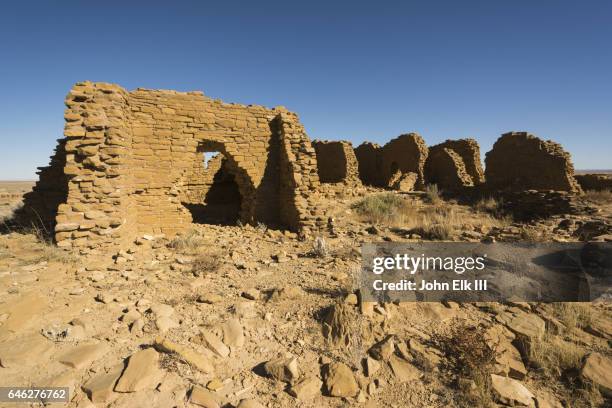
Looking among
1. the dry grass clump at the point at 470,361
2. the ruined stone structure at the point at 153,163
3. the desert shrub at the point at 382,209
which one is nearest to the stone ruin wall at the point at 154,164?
the ruined stone structure at the point at 153,163

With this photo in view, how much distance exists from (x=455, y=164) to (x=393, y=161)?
387 centimetres

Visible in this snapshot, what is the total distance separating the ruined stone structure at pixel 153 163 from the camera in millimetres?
5652

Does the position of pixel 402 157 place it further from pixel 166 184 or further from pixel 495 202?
A: pixel 166 184

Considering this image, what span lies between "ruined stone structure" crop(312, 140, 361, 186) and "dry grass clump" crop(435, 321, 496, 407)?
14251 mm

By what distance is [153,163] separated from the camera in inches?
289

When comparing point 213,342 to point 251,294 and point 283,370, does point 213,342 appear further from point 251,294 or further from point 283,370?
Result: point 251,294

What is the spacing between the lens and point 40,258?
484cm

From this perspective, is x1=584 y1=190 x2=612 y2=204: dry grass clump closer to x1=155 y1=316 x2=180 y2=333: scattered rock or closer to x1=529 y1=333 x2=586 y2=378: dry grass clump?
x1=529 y1=333 x2=586 y2=378: dry grass clump

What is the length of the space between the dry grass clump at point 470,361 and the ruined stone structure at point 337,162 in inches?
561

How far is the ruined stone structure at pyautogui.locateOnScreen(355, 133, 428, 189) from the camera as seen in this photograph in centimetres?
1791

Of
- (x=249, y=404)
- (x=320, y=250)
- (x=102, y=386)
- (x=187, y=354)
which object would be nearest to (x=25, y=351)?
(x=102, y=386)

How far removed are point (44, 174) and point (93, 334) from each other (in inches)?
260

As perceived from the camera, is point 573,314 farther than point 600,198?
No

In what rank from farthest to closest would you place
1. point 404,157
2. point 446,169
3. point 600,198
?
point 404,157 → point 446,169 → point 600,198
